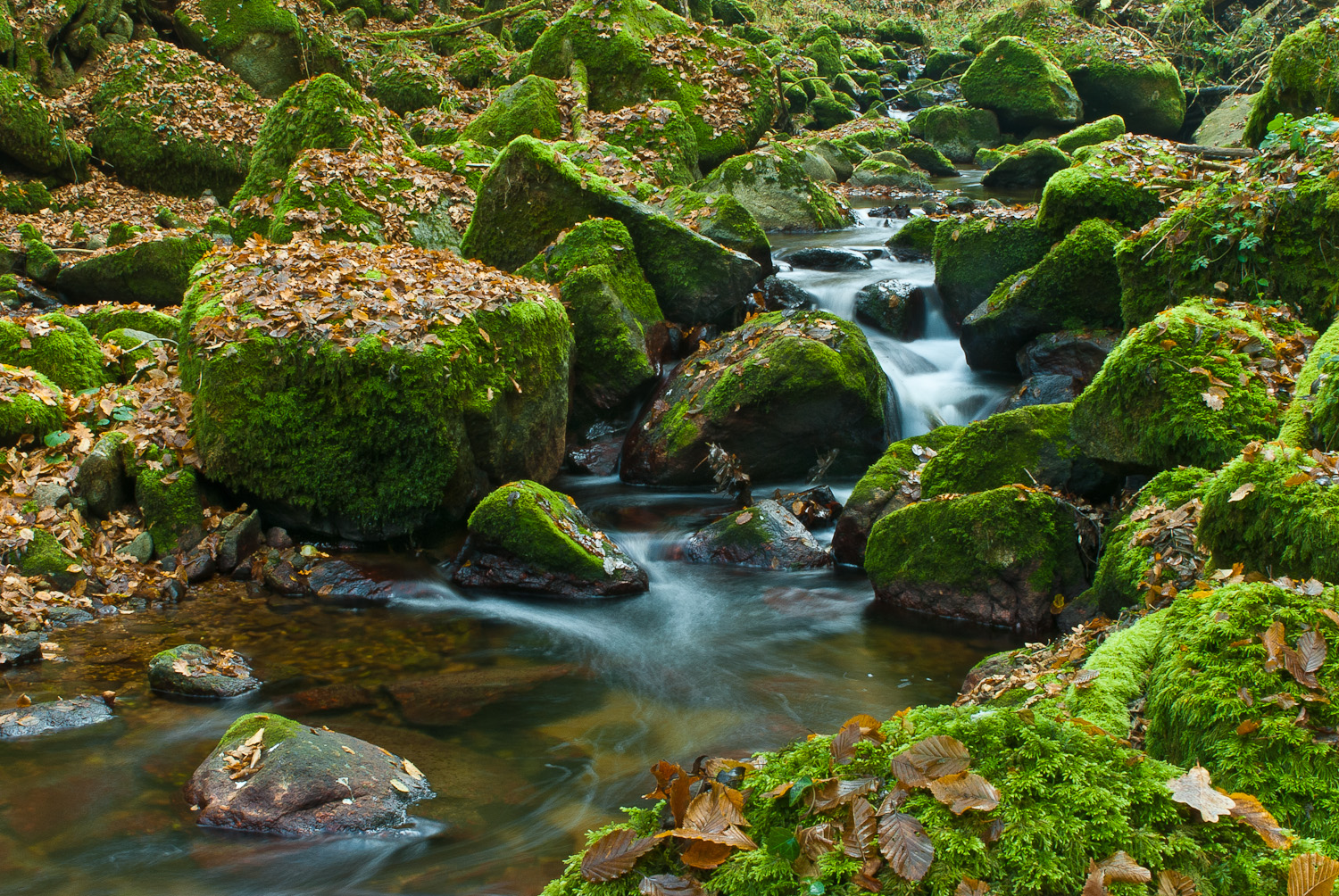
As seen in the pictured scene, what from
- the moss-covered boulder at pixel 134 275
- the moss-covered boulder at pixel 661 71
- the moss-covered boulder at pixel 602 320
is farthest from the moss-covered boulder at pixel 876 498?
the moss-covered boulder at pixel 661 71

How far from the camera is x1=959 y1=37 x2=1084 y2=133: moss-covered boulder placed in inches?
890

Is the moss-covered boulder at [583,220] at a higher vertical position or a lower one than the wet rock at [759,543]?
higher

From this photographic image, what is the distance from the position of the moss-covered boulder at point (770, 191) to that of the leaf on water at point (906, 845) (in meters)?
14.9

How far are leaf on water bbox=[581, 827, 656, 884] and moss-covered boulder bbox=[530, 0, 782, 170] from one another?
659 inches

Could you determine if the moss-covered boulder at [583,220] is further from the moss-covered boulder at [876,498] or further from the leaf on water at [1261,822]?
the leaf on water at [1261,822]

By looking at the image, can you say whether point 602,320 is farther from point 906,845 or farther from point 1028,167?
point 1028,167

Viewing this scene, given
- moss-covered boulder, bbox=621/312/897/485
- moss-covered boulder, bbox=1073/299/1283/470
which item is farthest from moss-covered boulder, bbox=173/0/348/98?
moss-covered boulder, bbox=1073/299/1283/470

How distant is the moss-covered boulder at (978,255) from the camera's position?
9.79 meters

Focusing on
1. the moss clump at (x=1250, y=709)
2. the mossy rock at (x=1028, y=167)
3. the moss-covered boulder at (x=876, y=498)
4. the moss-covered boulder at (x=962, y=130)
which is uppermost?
the moss-covered boulder at (x=962, y=130)

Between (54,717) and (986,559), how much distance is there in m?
6.01

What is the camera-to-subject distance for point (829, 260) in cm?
1317

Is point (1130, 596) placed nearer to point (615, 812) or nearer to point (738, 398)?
point (615, 812)

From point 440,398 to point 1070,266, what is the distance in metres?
6.44

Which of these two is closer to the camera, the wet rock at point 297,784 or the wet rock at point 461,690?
the wet rock at point 297,784
